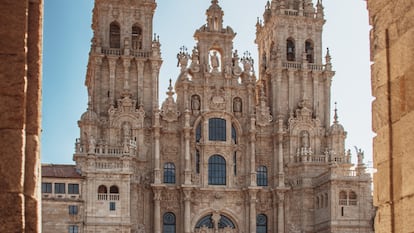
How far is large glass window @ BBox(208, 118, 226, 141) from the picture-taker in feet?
169

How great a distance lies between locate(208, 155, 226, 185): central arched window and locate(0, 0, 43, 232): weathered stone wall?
43.4m

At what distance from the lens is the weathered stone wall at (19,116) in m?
7.54

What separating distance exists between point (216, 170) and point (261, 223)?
15.6ft

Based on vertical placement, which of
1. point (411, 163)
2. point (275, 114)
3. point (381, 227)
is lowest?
point (381, 227)

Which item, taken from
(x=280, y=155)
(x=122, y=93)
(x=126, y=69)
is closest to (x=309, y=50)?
(x=280, y=155)

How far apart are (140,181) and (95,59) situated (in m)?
8.54

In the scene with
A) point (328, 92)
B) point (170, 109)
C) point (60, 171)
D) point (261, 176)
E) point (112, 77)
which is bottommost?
point (60, 171)

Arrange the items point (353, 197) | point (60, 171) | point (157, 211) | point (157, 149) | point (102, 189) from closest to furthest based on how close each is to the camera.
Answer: point (102, 189)
point (60, 171)
point (157, 211)
point (353, 197)
point (157, 149)

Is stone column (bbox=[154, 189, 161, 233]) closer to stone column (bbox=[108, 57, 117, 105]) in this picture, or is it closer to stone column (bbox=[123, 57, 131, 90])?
stone column (bbox=[108, 57, 117, 105])

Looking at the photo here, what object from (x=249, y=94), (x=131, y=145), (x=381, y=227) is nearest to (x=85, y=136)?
(x=131, y=145)

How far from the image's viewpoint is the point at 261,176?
52656 millimetres

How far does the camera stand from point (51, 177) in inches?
1762

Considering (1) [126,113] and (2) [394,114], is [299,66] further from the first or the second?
(2) [394,114]

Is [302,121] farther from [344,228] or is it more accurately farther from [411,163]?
[411,163]
